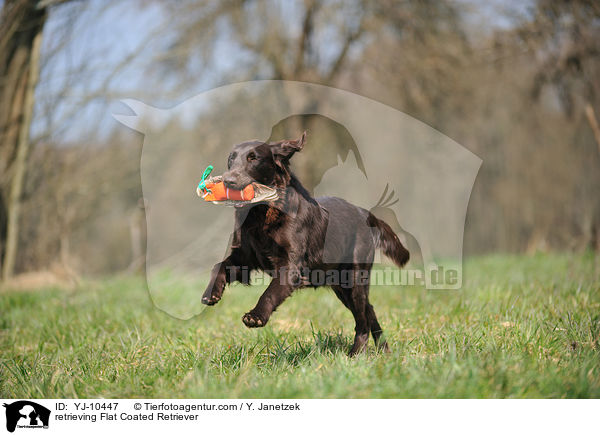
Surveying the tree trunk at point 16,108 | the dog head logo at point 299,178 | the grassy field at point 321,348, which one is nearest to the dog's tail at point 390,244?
the dog head logo at point 299,178

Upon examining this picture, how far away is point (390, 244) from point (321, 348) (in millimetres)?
839

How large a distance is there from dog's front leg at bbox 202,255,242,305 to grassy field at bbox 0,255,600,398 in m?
0.43

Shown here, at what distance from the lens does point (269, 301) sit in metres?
2.54

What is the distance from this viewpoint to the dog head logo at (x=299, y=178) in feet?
11.9

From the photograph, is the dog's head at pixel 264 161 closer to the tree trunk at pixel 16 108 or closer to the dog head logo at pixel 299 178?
the dog head logo at pixel 299 178

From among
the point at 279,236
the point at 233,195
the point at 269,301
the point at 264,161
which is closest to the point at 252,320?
the point at 269,301

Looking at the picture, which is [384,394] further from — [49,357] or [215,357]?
[49,357]

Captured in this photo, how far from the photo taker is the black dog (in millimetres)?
2602

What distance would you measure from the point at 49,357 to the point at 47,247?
6777 mm

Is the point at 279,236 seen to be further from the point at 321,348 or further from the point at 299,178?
the point at 321,348

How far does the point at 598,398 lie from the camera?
2414 mm

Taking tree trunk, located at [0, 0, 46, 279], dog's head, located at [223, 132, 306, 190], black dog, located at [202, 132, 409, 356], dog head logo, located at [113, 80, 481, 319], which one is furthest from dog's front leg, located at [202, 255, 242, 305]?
tree trunk, located at [0, 0, 46, 279]
